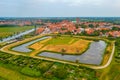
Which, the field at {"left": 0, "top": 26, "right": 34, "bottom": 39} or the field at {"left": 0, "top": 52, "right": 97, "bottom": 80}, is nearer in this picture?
the field at {"left": 0, "top": 52, "right": 97, "bottom": 80}

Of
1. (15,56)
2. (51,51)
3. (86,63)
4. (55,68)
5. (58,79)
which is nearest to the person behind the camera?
(58,79)

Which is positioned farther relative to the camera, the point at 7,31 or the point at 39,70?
the point at 7,31

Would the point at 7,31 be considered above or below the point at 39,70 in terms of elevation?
above

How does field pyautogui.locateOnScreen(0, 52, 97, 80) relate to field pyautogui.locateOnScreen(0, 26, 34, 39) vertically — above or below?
below

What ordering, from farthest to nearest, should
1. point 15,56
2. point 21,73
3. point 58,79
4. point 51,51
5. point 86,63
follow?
point 51,51
point 15,56
point 86,63
point 21,73
point 58,79

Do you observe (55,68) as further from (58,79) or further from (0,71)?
(0,71)

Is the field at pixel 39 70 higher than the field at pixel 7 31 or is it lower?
lower

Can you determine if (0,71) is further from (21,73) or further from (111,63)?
(111,63)

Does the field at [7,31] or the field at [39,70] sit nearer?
the field at [39,70]

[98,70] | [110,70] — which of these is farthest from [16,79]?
[110,70]

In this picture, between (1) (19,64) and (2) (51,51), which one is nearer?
(1) (19,64)
